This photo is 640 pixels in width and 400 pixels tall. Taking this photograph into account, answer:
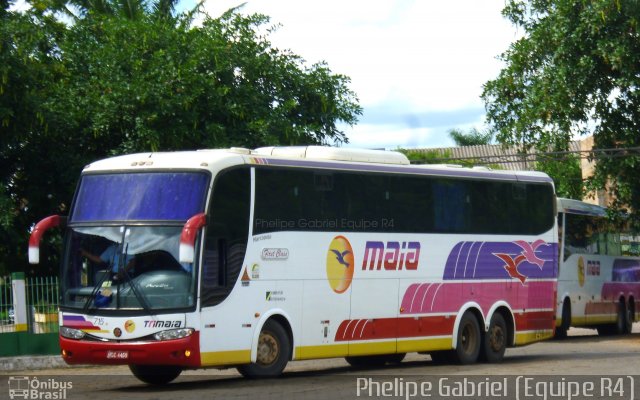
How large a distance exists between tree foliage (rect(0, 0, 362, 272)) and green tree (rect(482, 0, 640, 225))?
510cm

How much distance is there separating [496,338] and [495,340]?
51 millimetres

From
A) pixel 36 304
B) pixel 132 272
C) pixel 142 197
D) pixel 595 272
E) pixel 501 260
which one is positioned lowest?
pixel 36 304

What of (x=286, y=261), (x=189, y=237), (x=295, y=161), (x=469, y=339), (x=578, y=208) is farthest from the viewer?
(x=578, y=208)

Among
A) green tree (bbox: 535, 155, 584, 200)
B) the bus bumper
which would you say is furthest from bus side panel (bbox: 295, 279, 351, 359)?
green tree (bbox: 535, 155, 584, 200)

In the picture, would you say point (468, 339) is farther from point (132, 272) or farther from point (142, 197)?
point (132, 272)

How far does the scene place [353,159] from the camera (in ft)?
63.1

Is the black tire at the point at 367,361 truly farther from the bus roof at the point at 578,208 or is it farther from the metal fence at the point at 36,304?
the bus roof at the point at 578,208

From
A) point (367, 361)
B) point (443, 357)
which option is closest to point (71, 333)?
point (367, 361)

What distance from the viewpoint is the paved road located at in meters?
14.9

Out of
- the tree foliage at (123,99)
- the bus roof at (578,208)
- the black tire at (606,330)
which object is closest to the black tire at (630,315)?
the black tire at (606,330)

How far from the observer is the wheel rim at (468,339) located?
69.8ft

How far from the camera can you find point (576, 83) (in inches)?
1158

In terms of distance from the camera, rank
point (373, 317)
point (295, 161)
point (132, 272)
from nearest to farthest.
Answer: point (132, 272)
point (295, 161)
point (373, 317)

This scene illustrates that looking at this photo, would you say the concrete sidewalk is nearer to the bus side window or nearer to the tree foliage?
the tree foliage
